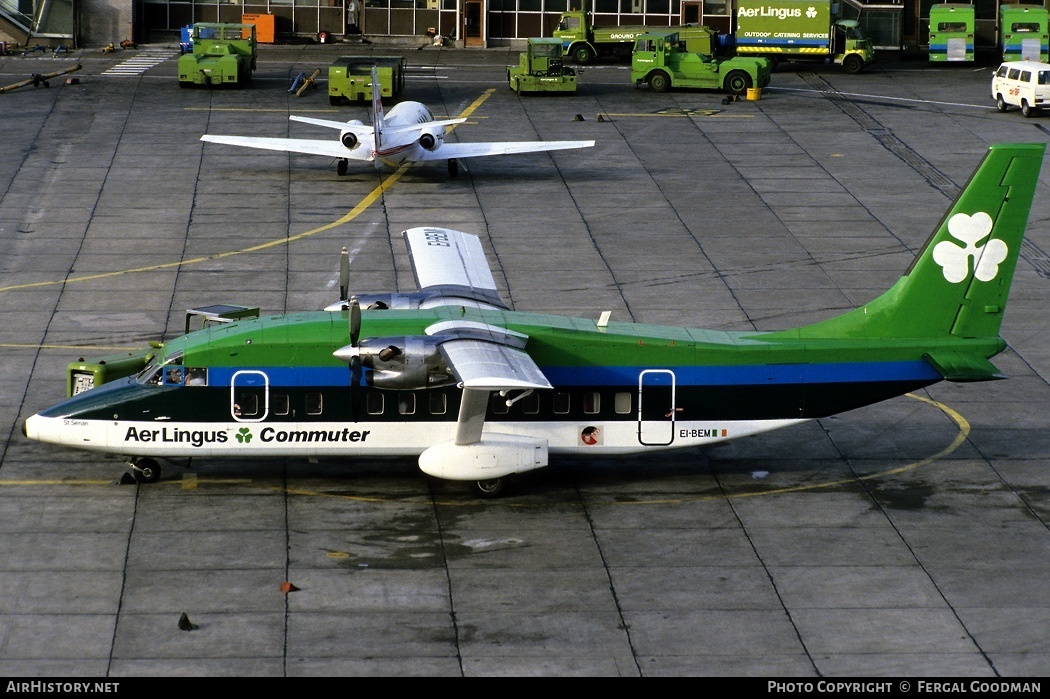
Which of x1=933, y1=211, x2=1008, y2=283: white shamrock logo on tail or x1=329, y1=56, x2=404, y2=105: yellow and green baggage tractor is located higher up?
x1=329, y1=56, x2=404, y2=105: yellow and green baggage tractor

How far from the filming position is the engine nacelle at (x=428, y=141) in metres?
56.6

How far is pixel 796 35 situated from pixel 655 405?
57.1 m

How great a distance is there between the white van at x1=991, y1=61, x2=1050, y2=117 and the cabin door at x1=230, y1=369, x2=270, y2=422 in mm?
50695

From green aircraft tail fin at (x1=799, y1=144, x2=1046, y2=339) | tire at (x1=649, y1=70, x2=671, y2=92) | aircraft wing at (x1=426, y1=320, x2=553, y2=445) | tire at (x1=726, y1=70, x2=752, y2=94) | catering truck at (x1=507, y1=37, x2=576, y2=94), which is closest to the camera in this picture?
aircraft wing at (x1=426, y1=320, x2=553, y2=445)

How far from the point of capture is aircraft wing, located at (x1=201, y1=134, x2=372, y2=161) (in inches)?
2240

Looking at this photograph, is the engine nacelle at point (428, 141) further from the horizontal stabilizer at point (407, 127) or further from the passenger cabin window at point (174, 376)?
the passenger cabin window at point (174, 376)

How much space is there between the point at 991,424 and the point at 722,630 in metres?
13.4

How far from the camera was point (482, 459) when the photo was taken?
3028 cm

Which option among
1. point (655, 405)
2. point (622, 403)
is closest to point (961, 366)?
point (655, 405)

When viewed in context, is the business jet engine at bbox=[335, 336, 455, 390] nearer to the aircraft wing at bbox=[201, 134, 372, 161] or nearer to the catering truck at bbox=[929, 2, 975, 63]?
the aircraft wing at bbox=[201, 134, 372, 161]

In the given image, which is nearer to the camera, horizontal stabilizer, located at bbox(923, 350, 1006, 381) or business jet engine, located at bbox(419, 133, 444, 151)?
horizontal stabilizer, located at bbox(923, 350, 1006, 381)

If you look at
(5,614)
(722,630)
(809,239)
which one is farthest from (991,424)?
(5,614)

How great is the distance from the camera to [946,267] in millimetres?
31562

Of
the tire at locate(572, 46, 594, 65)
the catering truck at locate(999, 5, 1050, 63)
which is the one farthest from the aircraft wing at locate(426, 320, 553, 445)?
the catering truck at locate(999, 5, 1050, 63)
